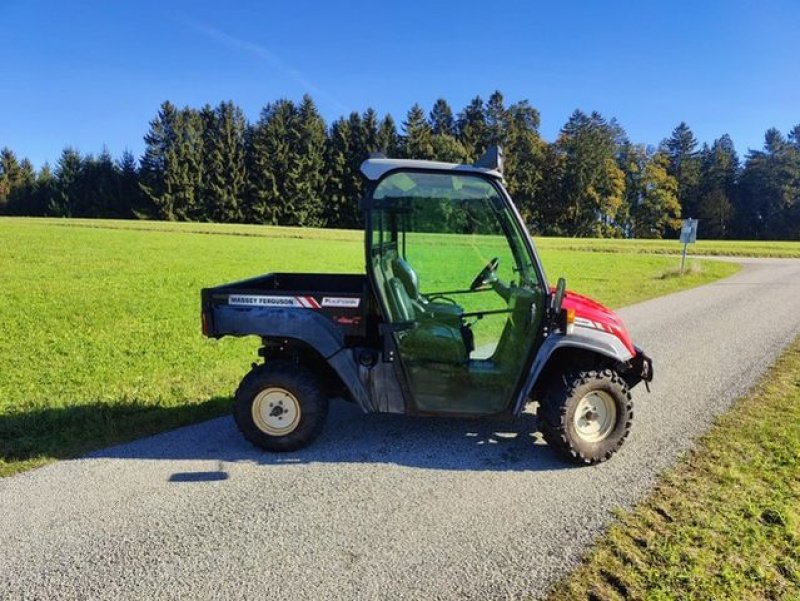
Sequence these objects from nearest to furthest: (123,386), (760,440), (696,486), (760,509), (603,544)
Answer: (603,544) → (760,509) → (696,486) → (760,440) → (123,386)

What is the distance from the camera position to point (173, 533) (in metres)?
3.23

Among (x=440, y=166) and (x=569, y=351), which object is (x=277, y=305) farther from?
(x=569, y=351)

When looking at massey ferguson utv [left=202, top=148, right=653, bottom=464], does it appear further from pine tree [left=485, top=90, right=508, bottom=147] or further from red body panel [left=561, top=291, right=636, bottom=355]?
pine tree [left=485, top=90, right=508, bottom=147]

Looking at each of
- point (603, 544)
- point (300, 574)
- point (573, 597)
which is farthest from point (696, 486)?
point (300, 574)

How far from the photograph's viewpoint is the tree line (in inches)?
2660

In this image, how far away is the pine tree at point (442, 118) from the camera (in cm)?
7944

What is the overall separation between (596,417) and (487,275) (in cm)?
134

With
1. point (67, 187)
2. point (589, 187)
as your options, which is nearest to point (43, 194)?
point (67, 187)

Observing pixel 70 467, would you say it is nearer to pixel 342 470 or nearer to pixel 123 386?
pixel 342 470

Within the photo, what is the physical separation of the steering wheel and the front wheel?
0.91m

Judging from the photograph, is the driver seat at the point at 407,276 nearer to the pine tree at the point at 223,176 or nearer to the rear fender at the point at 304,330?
the rear fender at the point at 304,330

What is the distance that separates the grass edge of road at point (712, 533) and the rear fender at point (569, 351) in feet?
3.03

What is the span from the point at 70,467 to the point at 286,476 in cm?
152

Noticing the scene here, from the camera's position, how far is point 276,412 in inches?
172
